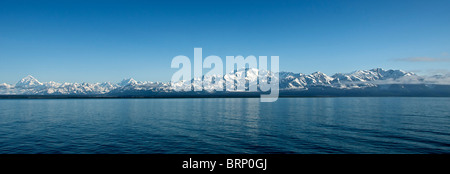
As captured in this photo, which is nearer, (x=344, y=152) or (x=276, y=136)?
(x=344, y=152)

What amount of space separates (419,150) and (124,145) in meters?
43.6

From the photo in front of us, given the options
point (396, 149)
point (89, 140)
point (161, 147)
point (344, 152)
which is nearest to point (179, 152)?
point (161, 147)

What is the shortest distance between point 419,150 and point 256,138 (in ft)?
79.0

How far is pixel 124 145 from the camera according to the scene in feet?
129

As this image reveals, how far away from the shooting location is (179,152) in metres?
34.9
